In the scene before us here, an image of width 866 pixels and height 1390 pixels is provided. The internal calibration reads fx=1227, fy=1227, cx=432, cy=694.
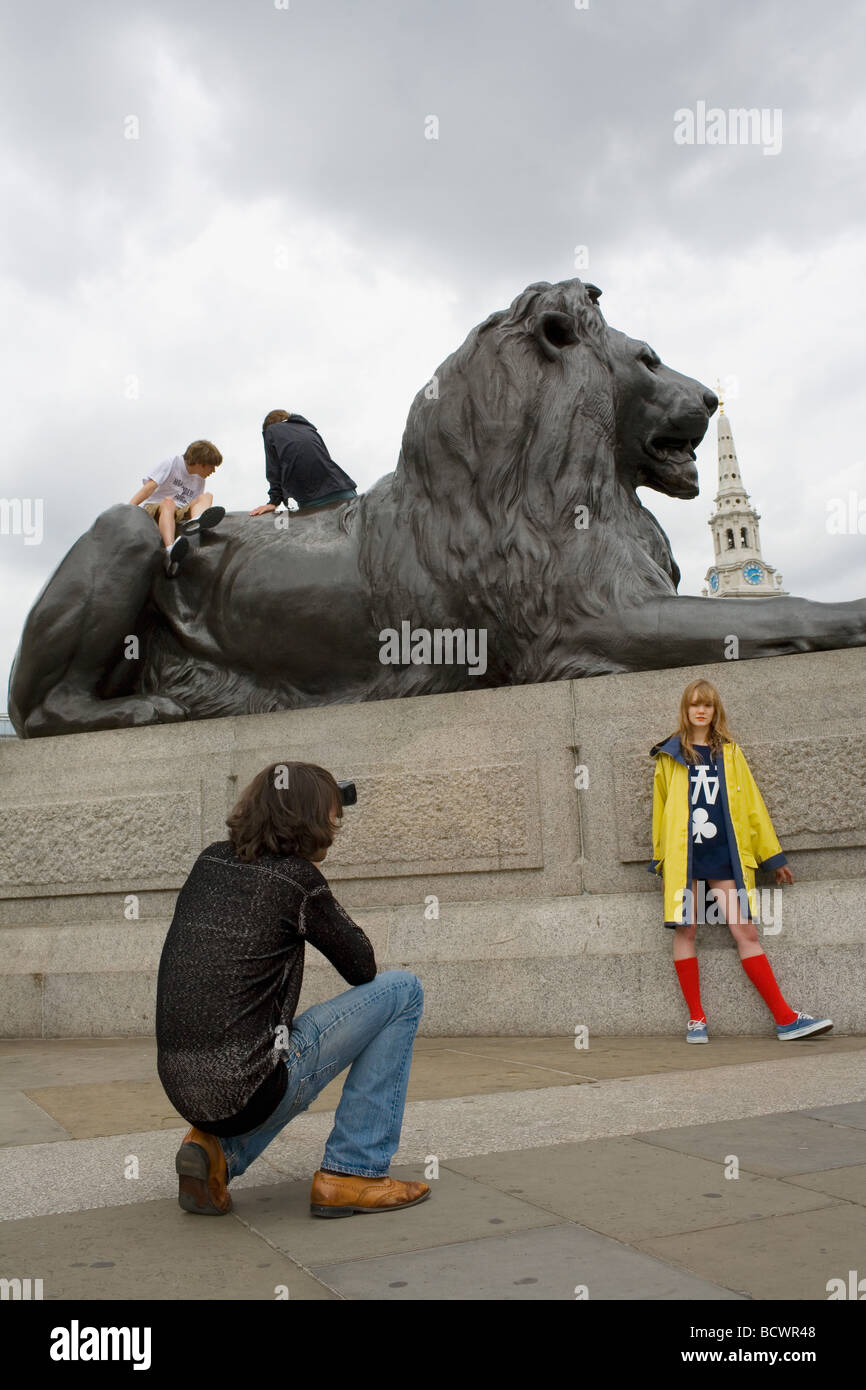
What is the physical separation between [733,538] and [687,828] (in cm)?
11357

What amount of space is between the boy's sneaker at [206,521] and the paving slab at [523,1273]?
5.42m

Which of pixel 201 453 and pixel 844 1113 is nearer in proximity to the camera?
pixel 844 1113

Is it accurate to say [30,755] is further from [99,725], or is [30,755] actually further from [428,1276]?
[428,1276]

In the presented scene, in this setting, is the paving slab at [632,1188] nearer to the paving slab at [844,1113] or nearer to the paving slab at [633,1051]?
the paving slab at [844,1113]

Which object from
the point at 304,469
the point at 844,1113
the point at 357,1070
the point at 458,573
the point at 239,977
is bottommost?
the point at 844,1113

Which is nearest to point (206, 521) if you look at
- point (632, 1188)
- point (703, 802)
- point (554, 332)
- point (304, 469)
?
point (304, 469)

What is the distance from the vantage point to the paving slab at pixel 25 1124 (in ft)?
13.6

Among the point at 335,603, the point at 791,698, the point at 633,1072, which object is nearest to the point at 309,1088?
the point at 633,1072

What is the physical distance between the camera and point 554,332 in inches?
274

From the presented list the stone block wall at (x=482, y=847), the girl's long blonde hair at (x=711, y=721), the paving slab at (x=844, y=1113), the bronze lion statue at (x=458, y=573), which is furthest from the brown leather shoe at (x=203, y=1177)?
the bronze lion statue at (x=458, y=573)

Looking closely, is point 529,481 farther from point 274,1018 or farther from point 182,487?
point 274,1018

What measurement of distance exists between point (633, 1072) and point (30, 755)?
4.31 metres

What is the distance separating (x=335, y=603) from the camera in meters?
6.98

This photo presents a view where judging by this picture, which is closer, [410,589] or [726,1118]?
[726,1118]
